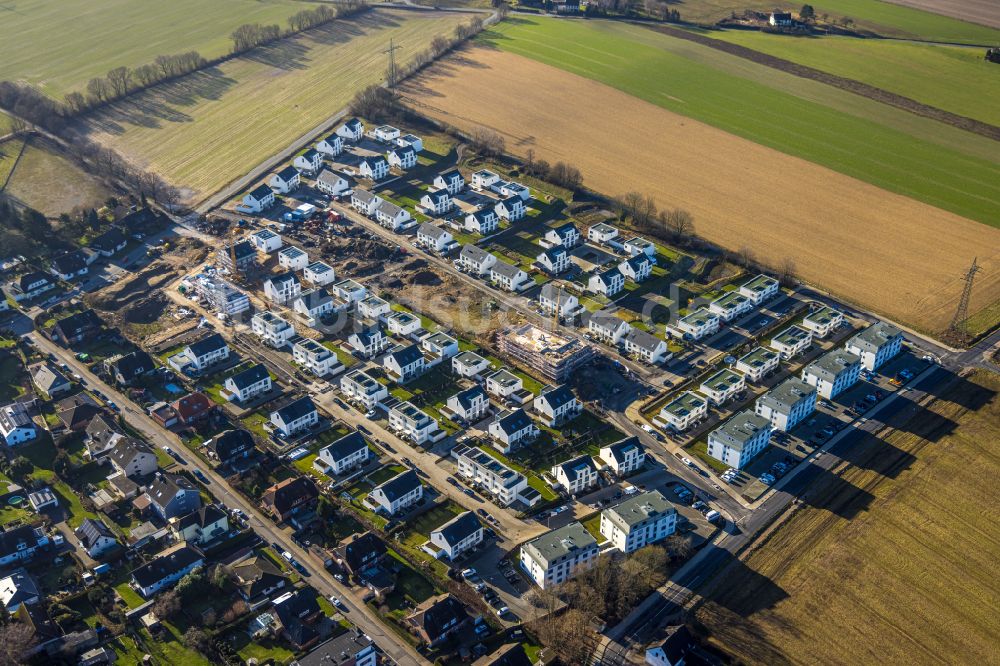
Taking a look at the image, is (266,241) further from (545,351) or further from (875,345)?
(875,345)

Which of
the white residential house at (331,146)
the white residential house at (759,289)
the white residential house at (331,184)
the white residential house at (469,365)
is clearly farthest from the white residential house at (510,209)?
the white residential house at (469,365)

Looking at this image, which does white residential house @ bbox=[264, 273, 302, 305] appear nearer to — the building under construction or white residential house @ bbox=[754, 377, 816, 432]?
the building under construction

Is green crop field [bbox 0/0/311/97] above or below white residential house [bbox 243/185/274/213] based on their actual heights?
above

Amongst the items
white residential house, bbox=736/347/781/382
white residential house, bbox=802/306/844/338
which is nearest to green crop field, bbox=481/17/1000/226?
white residential house, bbox=802/306/844/338

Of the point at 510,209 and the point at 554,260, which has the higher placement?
the point at 510,209

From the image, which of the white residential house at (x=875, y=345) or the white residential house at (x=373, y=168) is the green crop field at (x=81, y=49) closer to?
the white residential house at (x=373, y=168)

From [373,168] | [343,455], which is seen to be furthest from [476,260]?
[343,455]

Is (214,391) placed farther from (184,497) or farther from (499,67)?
(499,67)
